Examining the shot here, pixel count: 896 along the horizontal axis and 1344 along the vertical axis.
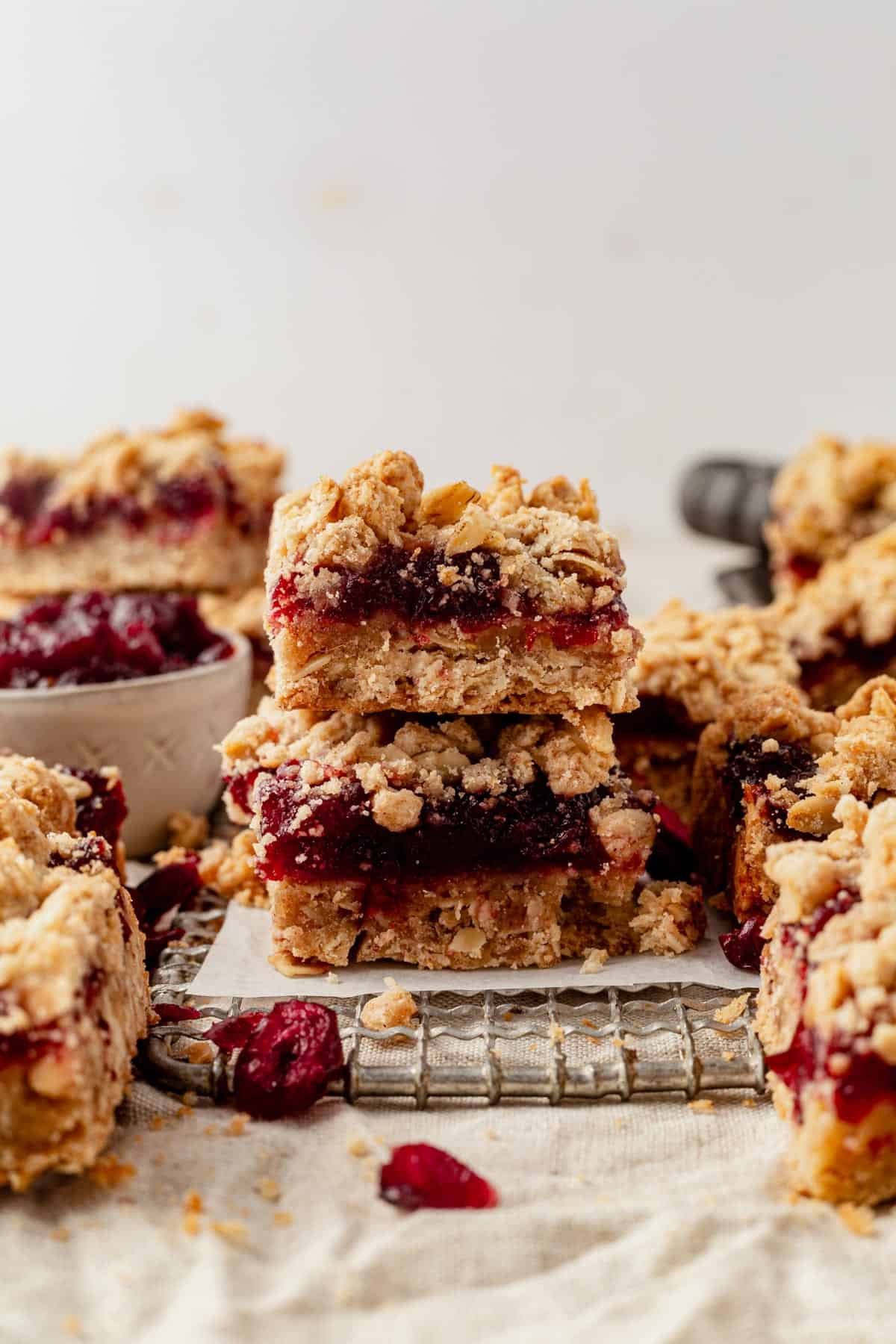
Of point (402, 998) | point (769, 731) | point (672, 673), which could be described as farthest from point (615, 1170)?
point (672, 673)

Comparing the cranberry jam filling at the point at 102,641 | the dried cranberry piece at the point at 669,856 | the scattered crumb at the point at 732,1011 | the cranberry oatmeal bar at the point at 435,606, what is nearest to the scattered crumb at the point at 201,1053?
the cranberry oatmeal bar at the point at 435,606

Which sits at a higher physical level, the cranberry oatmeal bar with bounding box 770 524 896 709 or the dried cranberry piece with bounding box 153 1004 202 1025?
the cranberry oatmeal bar with bounding box 770 524 896 709

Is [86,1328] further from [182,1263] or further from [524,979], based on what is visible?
[524,979]

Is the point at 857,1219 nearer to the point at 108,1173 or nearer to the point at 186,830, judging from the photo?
the point at 108,1173

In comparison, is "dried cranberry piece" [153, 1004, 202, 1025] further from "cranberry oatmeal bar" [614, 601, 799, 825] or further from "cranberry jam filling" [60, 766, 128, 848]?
"cranberry oatmeal bar" [614, 601, 799, 825]

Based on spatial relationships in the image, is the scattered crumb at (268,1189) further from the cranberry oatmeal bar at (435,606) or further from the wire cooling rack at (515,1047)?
the cranberry oatmeal bar at (435,606)

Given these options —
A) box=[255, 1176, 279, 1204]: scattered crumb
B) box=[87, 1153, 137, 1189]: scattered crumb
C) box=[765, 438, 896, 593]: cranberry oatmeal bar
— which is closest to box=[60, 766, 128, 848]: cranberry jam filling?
box=[87, 1153, 137, 1189]: scattered crumb
